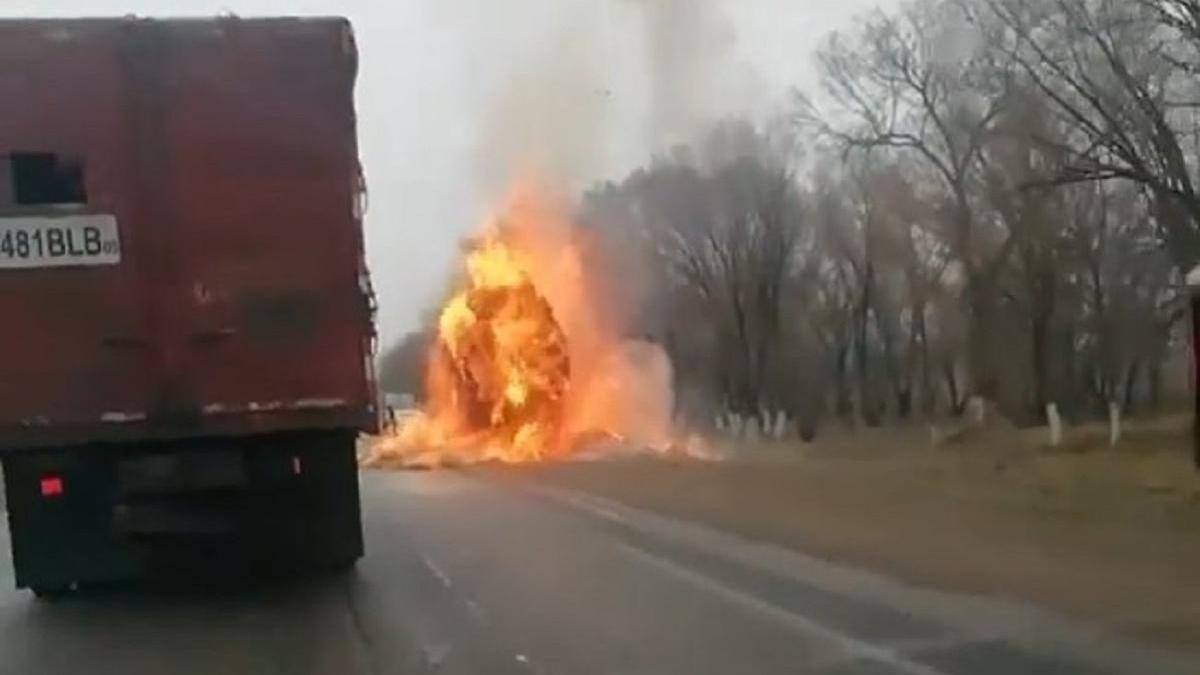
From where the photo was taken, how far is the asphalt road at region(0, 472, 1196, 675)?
1097 centimetres

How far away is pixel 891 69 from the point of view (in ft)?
216

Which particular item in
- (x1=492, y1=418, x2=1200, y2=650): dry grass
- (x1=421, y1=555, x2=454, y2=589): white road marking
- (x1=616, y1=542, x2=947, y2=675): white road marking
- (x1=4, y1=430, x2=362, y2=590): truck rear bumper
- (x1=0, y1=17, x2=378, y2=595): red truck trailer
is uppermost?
(x1=0, y1=17, x2=378, y2=595): red truck trailer

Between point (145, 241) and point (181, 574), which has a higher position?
point (145, 241)

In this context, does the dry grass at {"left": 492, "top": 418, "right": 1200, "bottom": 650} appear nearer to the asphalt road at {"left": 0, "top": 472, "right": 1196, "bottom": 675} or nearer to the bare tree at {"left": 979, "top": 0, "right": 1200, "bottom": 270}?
the asphalt road at {"left": 0, "top": 472, "right": 1196, "bottom": 675}

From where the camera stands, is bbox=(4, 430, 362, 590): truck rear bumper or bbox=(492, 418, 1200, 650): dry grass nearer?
bbox=(4, 430, 362, 590): truck rear bumper

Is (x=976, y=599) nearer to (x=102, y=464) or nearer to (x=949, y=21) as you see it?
(x=102, y=464)

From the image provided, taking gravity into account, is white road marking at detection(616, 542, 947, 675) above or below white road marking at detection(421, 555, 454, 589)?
below

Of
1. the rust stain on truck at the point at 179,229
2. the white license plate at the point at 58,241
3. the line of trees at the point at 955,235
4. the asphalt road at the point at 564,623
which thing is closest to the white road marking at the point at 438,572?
the asphalt road at the point at 564,623

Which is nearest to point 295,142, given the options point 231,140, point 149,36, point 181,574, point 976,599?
point 231,140

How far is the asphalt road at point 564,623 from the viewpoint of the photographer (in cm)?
1097

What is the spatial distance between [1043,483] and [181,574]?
15.1 meters

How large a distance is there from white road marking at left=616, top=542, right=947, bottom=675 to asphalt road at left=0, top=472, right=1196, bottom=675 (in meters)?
0.02

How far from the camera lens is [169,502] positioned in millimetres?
14508

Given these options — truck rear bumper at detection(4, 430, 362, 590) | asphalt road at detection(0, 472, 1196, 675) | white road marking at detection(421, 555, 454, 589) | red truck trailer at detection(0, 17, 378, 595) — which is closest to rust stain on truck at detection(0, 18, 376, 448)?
red truck trailer at detection(0, 17, 378, 595)
